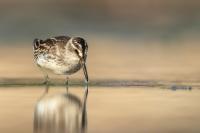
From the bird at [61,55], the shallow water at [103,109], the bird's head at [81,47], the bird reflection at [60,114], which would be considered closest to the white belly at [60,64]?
the bird at [61,55]

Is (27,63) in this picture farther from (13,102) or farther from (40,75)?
(13,102)

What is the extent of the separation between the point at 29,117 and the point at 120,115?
2.93ft

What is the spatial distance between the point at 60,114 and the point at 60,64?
144 inches

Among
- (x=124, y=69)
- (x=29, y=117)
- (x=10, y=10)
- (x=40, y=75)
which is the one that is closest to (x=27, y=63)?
(x=40, y=75)

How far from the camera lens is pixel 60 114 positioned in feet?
28.3

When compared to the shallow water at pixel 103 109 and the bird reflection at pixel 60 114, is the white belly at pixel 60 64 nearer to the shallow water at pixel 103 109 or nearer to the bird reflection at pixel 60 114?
the shallow water at pixel 103 109

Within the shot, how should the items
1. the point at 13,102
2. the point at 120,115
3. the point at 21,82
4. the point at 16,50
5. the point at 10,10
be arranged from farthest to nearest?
the point at 10,10 → the point at 16,50 → the point at 21,82 → the point at 13,102 → the point at 120,115

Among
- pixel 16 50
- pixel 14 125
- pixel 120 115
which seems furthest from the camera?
pixel 16 50

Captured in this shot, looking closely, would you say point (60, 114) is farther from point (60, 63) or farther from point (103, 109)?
point (60, 63)

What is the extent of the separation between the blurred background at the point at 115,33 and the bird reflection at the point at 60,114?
74.2 inches

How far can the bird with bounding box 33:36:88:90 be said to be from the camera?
11.8 meters

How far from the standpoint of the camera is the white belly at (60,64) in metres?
12.0

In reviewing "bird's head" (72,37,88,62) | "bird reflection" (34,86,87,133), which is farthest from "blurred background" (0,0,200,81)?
"bird reflection" (34,86,87,133)

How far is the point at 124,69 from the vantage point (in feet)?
39.6
